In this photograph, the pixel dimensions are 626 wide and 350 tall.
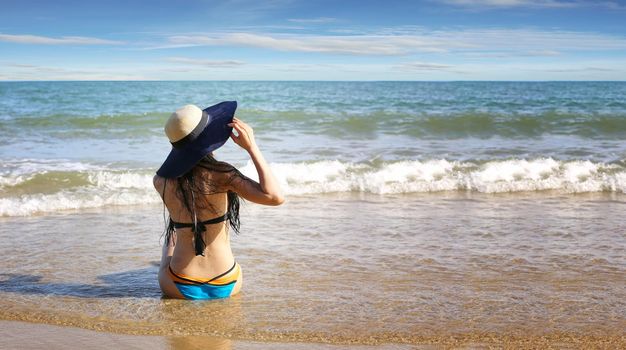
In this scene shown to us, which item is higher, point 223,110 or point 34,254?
point 223,110

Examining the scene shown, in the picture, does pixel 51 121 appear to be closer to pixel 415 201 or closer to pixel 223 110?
pixel 415 201

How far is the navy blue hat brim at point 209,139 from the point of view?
3964 millimetres

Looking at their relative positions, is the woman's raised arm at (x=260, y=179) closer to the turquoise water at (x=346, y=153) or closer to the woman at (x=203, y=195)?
the woman at (x=203, y=195)

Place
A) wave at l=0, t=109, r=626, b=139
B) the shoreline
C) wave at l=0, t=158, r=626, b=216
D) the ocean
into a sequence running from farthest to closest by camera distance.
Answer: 1. wave at l=0, t=109, r=626, b=139
2. wave at l=0, t=158, r=626, b=216
3. the ocean
4. the shoreline

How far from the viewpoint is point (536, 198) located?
30.1ft

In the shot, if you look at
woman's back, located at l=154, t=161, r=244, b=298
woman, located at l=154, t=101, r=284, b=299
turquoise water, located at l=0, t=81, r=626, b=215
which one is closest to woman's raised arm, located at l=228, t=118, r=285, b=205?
woman, located at l=154, t=101, r=284, b=299

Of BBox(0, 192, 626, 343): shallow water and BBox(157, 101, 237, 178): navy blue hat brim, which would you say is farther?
BBox(0, 192, 626, 343): shallow water

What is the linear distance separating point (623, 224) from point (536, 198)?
183cm

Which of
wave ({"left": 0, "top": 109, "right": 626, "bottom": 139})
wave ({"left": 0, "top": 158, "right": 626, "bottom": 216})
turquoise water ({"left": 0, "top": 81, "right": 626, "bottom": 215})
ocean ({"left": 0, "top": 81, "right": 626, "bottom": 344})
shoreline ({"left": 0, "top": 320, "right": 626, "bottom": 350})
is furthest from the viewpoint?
wave ({"left": 0, "top": 109, "right": 626, "bottom": 139})

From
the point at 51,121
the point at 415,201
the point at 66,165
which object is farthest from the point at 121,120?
the point at 415,201

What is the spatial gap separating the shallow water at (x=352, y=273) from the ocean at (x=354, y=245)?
0.06 ft

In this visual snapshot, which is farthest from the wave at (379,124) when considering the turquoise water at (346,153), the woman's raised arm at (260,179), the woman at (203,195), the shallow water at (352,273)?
the woman's raised arm at (260,179)

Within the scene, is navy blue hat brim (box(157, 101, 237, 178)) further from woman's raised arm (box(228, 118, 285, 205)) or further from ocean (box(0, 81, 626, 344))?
ocean (box(0, 81, 626, 344))

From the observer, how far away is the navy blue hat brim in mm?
3964
